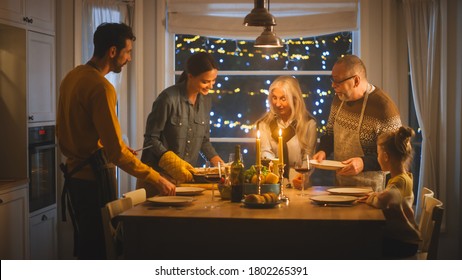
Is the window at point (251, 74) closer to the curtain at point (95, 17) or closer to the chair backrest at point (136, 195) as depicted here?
the curtain at point (95, 17)

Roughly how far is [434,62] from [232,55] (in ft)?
5.21

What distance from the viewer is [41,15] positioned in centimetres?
495

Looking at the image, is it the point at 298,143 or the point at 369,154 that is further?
the point at 298,143

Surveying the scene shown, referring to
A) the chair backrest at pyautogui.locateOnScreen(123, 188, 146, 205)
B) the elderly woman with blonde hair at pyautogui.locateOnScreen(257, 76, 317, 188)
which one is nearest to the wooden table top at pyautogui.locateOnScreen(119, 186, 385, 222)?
the chair backrest at pyautogui.locateOnScreen(123, 188, 146, 205)

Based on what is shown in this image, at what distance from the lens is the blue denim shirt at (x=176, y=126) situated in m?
4.46

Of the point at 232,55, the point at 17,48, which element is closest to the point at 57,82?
the point at 17,48

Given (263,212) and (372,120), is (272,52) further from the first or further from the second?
(263,212)

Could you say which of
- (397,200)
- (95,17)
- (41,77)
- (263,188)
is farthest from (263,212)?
(95,17)

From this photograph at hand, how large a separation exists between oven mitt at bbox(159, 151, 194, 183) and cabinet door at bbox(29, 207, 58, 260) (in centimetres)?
121

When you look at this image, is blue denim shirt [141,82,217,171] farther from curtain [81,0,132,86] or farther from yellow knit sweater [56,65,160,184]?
curtain [81,0,132,86]

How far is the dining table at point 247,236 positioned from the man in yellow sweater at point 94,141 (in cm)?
50

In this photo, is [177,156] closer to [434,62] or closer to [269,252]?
[269,252]
